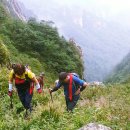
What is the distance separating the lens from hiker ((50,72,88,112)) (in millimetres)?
13094

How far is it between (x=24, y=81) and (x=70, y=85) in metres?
1.27

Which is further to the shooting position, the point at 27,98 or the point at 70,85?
the point at 27,98

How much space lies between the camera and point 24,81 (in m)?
13.1

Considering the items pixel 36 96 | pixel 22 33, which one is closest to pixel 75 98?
pixel 36 96

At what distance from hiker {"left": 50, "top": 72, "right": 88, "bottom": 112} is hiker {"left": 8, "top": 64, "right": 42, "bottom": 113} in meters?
0.69

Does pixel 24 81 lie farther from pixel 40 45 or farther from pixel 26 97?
pixel 40 45

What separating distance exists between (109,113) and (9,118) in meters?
2.48

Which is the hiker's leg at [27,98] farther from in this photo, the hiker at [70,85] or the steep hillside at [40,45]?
the steep hillside at [40,45]

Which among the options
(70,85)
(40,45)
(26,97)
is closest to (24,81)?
(26,97)

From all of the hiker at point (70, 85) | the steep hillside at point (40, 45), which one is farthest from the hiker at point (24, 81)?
the steep hillside at point (40, 45)

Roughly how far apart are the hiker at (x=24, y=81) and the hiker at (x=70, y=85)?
0.69 m

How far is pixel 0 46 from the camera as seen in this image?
90.5ft

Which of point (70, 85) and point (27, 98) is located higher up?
point (70, 85)

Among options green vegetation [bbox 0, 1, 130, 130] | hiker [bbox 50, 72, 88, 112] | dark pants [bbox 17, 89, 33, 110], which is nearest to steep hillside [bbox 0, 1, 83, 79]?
green vegetation [bbox 0, 1, 130, 130]
